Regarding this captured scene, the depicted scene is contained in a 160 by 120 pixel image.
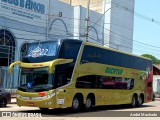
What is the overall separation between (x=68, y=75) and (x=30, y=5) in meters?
23.3

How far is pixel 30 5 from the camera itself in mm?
40531

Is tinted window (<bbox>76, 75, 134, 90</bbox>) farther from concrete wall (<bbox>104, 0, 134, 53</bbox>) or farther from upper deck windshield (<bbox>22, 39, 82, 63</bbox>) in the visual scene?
concrete wall (<bbox>104, 0, 134, 53</bbox>)

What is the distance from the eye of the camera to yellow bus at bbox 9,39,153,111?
59.0 ft

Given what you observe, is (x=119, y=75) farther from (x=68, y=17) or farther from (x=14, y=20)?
(x=68, y=17)

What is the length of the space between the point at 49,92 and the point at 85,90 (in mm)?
2995

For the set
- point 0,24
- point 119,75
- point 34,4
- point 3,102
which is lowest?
point 3,102

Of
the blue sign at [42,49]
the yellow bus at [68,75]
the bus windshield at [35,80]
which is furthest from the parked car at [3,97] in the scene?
the blue sign at [42,49]

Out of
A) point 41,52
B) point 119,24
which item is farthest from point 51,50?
point 119,24

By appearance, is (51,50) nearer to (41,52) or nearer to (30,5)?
(41,52)

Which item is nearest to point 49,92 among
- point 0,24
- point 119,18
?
point 0,24

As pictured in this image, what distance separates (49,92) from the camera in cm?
1775

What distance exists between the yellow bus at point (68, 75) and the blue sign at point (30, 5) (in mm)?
18038

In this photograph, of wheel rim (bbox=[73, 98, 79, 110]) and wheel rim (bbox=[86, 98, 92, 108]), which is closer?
wheel rim (bbox=[73, 98, 79, 110])

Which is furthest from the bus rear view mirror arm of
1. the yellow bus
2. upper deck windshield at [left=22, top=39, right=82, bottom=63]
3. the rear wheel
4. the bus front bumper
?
the rear wheel
